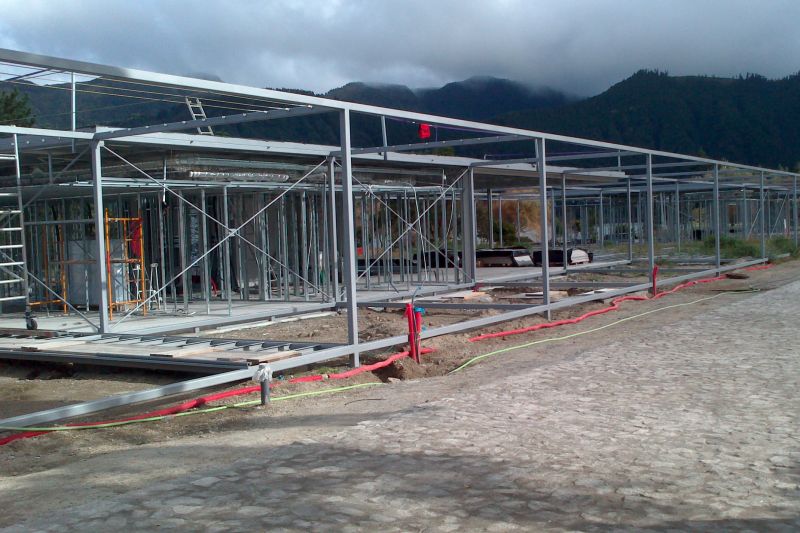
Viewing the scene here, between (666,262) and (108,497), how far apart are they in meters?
24.6

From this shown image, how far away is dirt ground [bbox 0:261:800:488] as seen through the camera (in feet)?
22.6

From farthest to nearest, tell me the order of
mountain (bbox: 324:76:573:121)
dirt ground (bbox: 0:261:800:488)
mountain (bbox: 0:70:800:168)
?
1. mountain (bbox: 324:76:573:121)
2. mountain (bbox: 0:70:800:168)
3. dirt ground (bbox: 0:261:800:488)

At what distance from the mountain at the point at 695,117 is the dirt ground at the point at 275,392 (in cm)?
9567

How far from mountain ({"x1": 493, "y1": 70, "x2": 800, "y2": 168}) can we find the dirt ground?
314ft

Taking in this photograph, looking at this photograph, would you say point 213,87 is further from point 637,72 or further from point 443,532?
point 637,72

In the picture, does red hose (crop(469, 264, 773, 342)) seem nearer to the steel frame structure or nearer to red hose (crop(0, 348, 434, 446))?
the steel frame structure

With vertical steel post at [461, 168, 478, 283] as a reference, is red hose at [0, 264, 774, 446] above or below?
below

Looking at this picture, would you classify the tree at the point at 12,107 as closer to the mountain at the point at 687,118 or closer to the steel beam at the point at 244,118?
the steel beam at the point at 244,118

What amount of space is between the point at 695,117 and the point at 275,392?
4504 inches

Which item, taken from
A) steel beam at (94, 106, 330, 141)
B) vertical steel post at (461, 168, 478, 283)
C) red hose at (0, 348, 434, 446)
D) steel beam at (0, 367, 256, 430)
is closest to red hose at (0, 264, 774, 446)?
red hose at (0, 348, 434, 446)

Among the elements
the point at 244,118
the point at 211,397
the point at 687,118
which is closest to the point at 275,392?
the point at 211,397

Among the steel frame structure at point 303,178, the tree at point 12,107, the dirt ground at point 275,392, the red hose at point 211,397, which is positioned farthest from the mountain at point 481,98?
the red hose at point 211,397

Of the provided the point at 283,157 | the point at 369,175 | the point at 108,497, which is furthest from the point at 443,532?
the point at 369,175

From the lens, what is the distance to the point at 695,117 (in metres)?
113
